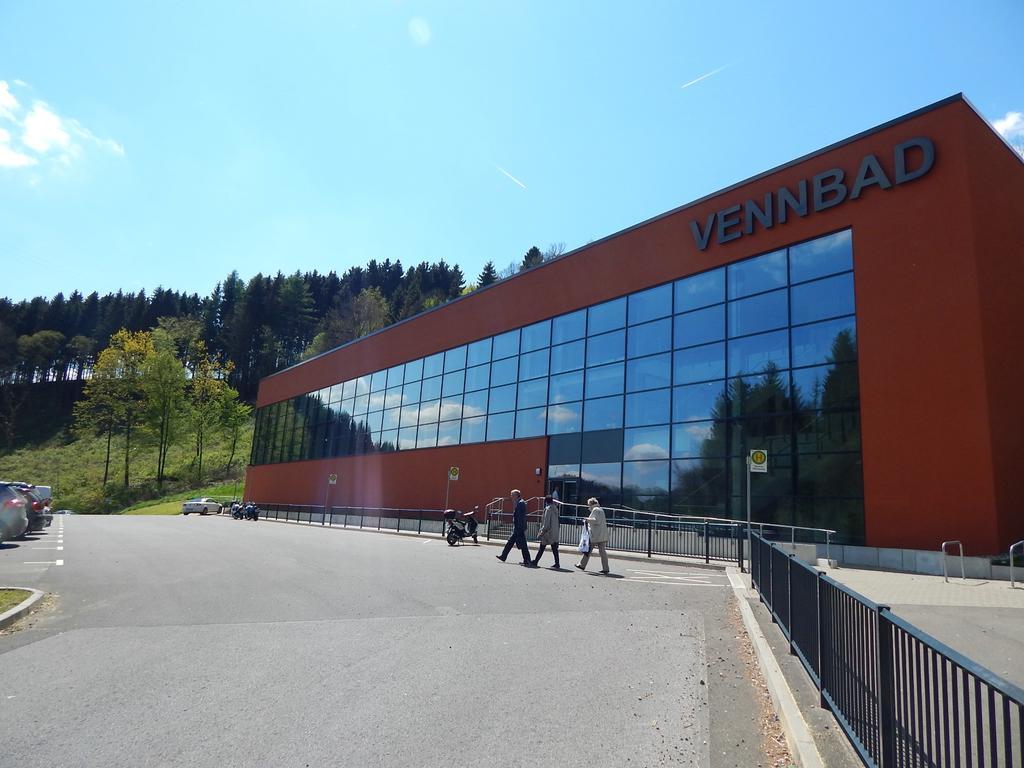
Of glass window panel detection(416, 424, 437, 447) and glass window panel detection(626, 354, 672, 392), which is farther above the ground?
glass window panel detection(626, 354, 672, 392)

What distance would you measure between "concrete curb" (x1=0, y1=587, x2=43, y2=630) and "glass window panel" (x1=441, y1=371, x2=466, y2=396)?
86.3 feet

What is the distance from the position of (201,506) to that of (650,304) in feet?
135

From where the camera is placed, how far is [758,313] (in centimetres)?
2236

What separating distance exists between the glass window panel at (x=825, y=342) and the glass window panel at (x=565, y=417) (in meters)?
9.49

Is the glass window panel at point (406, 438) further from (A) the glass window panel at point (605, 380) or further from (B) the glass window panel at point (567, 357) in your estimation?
(A) the glass window panel at point (605, 380)

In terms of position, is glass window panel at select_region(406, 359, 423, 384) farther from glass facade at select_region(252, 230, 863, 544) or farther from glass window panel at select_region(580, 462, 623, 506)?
glass window panel at select_region(580, 462, 623, 506)

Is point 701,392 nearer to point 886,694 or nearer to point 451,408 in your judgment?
point 451,408

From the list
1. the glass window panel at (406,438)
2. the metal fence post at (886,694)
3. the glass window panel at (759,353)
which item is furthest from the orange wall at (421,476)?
the metal fence post at (886,694)

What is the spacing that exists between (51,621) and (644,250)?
75.6 feet

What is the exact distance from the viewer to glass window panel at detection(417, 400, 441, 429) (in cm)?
3650

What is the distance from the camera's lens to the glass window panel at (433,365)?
123ft

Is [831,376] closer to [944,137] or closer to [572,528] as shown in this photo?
[944,137]

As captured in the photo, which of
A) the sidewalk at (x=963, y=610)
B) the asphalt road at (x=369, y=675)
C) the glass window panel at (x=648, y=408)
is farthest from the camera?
the glass window panel at (x=648, y=408)

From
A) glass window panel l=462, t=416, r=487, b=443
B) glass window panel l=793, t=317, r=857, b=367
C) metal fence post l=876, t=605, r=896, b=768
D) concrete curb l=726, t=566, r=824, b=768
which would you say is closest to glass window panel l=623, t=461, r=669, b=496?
glass window panel l=793, t=317, r=857, b=367
